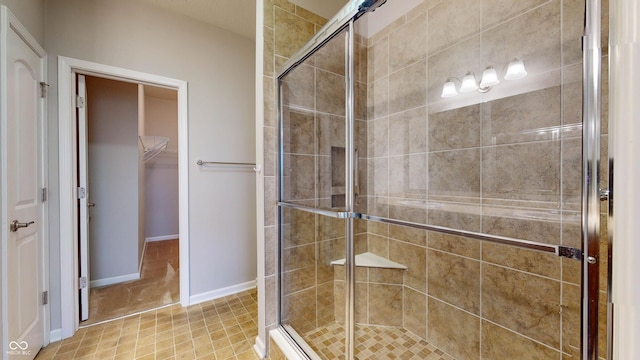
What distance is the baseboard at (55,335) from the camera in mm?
1748

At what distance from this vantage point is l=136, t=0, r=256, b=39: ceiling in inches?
82.4

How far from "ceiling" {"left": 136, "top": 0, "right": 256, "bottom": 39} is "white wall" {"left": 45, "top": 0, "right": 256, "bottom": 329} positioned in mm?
67

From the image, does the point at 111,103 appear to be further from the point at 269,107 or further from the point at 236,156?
the point at 269,107

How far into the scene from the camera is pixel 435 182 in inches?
74.2

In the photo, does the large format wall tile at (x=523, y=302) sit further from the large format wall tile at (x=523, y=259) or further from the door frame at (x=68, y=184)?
the door frame at (x=68, y=184)

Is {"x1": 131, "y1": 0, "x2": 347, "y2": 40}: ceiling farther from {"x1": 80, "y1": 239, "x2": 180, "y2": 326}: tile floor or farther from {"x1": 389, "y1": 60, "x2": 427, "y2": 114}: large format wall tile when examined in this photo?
{"x1": 80, "y1": 239, "x2": 180, "y2": 326}: tile floor

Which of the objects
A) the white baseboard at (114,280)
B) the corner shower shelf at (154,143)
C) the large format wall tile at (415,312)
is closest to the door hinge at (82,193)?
the white baseboard at (114,280)

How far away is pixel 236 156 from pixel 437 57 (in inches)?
76.6

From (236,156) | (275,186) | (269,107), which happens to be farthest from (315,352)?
(236,156)

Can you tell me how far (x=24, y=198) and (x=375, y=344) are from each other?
7.75 feet

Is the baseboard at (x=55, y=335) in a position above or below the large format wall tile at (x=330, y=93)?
below

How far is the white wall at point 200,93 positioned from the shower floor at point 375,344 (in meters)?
1.24

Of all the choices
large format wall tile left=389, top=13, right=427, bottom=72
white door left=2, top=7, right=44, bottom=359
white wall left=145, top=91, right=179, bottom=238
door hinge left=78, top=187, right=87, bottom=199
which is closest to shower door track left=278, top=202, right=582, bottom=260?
large format wall tile left=389, top=13, right=427, bottom=72

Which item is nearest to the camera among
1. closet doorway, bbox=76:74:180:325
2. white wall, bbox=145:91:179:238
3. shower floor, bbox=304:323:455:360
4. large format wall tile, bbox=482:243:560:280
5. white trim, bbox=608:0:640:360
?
white trim, bbox=608:0:640:360
